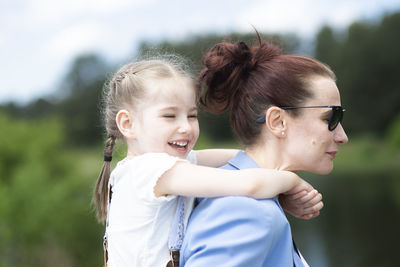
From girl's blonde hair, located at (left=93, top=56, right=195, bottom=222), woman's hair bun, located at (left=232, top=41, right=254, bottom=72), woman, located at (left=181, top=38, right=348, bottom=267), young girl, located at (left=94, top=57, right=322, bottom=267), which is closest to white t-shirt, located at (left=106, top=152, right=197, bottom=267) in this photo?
young girl, located at (left=94, top=57, right=322, bottom=267)

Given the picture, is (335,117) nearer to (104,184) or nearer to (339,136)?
(339,136)

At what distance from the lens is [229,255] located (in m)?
1.97

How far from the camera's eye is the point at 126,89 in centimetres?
253

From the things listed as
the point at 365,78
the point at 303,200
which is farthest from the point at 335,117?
the point at 365,78

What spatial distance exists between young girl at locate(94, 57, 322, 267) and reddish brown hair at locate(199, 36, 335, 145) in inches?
7.0

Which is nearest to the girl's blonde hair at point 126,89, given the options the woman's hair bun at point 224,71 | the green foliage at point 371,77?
the woman's hair bun at point 224,71

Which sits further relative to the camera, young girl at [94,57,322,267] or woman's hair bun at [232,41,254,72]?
woman's hair bun at [232,41,254,72]

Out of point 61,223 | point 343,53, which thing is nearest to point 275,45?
point 61,223

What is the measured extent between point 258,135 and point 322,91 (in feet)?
1.18

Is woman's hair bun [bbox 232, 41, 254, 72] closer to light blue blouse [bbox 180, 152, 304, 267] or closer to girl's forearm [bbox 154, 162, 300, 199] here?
girl's forearm [bbox 154, 162, 300, 199]

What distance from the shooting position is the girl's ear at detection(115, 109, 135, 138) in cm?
252

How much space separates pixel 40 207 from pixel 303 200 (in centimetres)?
1848

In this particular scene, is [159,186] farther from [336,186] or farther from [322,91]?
[336,186]

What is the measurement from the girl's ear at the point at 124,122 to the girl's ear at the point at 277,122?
656 mm
